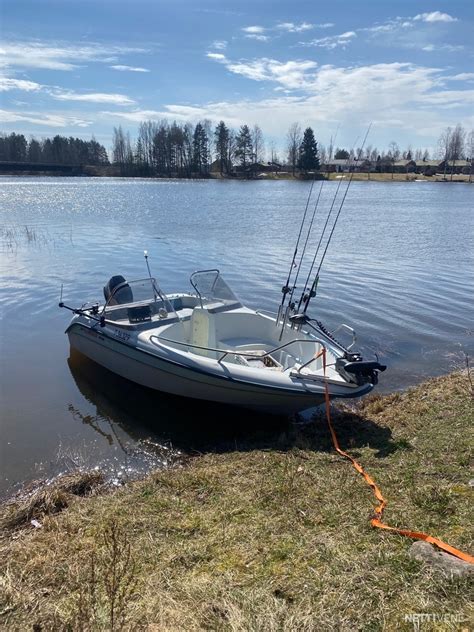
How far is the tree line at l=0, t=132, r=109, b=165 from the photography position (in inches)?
4136

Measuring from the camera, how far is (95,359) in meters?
9.08

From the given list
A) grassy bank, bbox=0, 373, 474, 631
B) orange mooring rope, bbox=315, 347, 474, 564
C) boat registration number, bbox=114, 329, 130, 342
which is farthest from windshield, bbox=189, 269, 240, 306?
orange mooring rope, bbox=315, 347, 474, 564

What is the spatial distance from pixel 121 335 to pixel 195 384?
177 centimetres

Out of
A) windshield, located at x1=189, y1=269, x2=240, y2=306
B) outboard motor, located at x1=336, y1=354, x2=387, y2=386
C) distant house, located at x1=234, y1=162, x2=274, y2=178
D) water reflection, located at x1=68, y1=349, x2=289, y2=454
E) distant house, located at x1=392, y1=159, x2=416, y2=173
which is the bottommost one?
water reflection, located at x1=68, y1=349, x2=289, y2=454

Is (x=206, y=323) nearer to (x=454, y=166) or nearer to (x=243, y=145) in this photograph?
(x=243, y=145)

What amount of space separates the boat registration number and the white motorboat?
0.02 meters

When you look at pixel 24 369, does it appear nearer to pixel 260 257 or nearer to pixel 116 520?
pixel 116 520

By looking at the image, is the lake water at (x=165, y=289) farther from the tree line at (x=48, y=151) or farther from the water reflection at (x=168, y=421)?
the tree line at (x=48, y=151)

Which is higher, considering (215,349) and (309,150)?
(309,150)

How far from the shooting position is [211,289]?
909cm

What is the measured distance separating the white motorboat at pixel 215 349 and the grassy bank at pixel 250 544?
1.00 metres

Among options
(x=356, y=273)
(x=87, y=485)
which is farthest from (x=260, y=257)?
(x=87, y=485)

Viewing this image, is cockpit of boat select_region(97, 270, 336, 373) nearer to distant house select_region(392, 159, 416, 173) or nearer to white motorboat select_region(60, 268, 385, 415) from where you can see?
white motorboat select_region(60, 268, 385, 415)

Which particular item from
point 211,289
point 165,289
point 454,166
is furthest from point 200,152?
point 211,289
